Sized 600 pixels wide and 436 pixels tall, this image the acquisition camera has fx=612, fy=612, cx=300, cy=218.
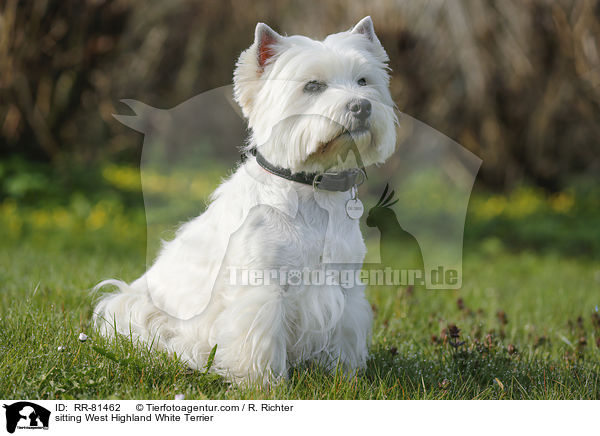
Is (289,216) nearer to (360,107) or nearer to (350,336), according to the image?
(360,107)

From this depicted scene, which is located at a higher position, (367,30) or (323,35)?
(367,30)

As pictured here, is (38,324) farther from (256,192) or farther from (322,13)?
(322,13)

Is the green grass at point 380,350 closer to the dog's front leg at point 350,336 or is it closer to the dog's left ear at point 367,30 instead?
the dog's front leg at point 350,336

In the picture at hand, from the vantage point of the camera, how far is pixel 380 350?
3.77m

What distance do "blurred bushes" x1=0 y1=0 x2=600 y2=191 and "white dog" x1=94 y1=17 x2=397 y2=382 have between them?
16.8ft

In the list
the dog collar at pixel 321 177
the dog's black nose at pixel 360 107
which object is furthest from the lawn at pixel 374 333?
the dog's black nose at pixel 360 107

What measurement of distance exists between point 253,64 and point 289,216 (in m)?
0.79

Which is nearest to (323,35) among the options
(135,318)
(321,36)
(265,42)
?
(321,36)

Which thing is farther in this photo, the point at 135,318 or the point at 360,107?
the point at 135,318

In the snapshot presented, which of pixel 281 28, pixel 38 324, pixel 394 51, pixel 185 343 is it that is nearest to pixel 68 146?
pixel 281 28

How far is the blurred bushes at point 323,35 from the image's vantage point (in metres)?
7.93

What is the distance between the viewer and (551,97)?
8.91 m

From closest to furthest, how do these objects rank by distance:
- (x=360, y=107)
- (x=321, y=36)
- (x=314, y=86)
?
1. (x=360, y=107)
2. (x=314, y=86)
3. (x=321, y=36)

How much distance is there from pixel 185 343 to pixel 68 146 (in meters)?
5.97
